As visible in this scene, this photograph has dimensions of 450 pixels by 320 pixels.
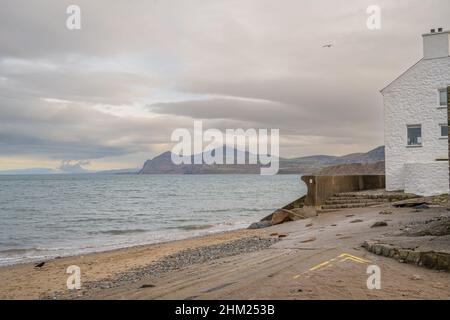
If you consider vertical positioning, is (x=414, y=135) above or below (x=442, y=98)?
below

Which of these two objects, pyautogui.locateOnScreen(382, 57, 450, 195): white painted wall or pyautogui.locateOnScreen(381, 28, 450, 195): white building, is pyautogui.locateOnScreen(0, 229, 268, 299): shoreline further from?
pyautogui.locateOnScreen(381, 28, 450, 195): white building

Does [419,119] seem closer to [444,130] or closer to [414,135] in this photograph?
[414,135]

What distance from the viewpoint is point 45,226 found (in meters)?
38.1

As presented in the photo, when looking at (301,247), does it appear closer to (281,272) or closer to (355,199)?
(281,272)

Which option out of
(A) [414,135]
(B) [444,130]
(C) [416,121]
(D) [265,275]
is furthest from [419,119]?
(D) [265,275]

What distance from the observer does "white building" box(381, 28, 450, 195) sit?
28.1 m

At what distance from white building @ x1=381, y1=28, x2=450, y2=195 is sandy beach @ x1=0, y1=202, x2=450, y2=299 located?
809cm

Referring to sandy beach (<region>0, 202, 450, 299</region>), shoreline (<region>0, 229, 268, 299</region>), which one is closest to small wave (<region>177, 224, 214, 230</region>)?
shoreline (<region>0, 229, 268, 299</region>)

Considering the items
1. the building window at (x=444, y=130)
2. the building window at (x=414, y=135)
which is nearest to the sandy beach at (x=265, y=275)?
the building window at (x=444, y=130)

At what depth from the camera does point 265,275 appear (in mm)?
10320

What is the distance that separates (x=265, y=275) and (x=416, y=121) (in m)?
22.6
